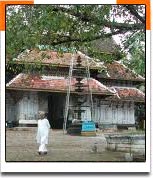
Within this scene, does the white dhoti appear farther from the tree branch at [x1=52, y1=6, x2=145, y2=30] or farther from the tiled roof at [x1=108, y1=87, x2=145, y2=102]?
the tree branch at [x1=52, y1=6, x2=145, y2=30]

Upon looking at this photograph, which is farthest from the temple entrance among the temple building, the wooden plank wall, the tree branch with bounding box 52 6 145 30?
the tree branch with bounding box 52 6 145 30

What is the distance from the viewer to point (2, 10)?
6379 mm

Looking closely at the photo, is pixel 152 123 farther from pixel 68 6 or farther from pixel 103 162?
pixel 68 6

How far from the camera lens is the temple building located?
643 centimetres

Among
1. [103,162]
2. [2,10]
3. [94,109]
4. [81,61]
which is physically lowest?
[103,162]

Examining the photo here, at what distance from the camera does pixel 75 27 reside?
6715 millimetres

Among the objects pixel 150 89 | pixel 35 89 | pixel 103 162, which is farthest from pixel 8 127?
pixel 150 89

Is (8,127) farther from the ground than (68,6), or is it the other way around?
(68,6)

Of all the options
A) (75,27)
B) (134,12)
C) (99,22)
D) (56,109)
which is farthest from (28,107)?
(134,12)

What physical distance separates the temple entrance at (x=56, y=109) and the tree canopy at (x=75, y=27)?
17.7 inches

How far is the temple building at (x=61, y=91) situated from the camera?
6434 mm

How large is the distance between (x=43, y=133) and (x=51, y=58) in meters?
0.67

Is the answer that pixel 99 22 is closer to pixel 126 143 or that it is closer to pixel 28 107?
pixel 28 107

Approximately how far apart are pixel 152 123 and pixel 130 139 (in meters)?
0.29
